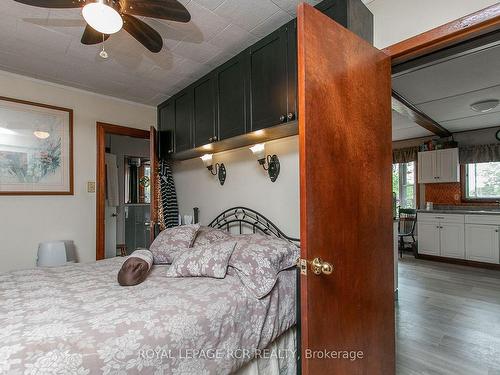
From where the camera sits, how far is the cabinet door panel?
9.84 ft

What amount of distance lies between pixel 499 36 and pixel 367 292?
1.50 metres

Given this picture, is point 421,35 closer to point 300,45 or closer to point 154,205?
point 300,45

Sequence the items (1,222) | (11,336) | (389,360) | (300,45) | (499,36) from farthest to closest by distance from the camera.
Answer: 1. (1,222)
2. (389,360)
3. (499,36)
4. (300,45)
5. (11,336)

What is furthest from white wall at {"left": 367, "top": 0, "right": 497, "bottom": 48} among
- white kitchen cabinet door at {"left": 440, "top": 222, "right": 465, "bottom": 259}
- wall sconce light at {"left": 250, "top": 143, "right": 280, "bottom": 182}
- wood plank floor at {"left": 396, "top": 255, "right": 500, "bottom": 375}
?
white kitchen cabinet door at {"left": 440, "top": 222, "right": 465, "bottom": 259}

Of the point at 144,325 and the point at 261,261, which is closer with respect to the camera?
the point at 144,325

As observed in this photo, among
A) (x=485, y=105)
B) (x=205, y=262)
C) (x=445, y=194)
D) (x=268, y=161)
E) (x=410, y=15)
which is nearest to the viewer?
(x=410, y=15)

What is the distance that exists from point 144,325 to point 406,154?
638cm

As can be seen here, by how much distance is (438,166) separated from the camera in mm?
5441

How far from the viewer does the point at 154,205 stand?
3428 millimetres

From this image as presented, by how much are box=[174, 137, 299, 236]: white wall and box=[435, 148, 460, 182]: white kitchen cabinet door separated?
455cm

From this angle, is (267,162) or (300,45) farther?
(267,162)

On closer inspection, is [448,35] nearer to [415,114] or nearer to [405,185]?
[415,114]

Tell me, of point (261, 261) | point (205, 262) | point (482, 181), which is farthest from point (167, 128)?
point (482, 181)

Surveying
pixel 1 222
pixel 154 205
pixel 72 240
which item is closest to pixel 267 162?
pixel 154 205
